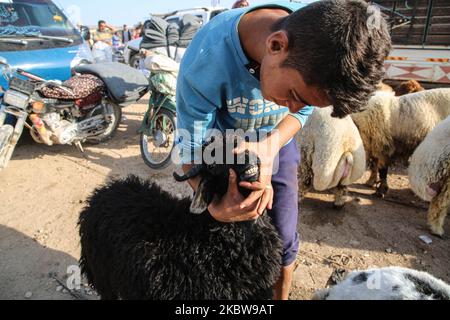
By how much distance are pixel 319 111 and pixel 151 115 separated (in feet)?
8.03

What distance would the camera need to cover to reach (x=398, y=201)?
12.2ft

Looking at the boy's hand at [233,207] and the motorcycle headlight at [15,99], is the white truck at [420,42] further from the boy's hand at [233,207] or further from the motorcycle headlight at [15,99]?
the motorcycle headlight at [15,99]

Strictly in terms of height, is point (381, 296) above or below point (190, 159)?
below

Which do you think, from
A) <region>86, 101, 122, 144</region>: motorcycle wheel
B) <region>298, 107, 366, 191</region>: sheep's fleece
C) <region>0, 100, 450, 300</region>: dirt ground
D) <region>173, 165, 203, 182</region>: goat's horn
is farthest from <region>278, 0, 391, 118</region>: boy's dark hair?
<region>86, 101, 122, 144</region>: motorcycle wheel

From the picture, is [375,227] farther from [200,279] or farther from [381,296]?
[200,279]

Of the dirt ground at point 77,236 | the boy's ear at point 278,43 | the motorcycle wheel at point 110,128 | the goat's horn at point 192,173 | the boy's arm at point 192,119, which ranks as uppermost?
the boy's ear at point 278,43

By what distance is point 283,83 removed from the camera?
1.06 metres

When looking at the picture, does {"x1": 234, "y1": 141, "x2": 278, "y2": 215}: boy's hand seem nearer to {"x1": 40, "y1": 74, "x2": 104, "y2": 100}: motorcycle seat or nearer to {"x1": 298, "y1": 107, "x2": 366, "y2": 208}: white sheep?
{"x1": 298, "y1": 107, "x2": 366, "y2": 208}: white sheep

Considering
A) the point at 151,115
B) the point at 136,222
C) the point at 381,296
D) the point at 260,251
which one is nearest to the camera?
the point at 381,296

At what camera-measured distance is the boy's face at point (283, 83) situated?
101cm

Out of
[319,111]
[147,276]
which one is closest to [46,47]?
[319,111]

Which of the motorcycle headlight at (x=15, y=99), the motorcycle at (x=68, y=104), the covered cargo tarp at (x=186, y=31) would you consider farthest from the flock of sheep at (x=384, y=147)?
the covered cargo tarp at (x=186, y=31)

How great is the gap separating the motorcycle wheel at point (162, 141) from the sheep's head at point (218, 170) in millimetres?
3008

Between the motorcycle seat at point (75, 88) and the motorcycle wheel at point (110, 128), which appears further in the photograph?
the motorcycle wheel at point (110, 128)
